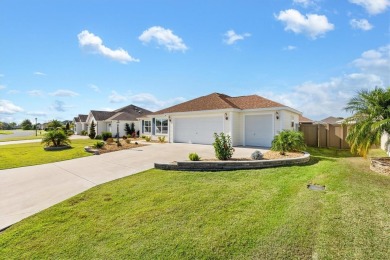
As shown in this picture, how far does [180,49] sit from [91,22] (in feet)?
19.0

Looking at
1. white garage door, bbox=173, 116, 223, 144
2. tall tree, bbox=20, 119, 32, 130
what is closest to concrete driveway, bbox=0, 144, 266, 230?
white garage door, bbox=173, 116, 223, 144

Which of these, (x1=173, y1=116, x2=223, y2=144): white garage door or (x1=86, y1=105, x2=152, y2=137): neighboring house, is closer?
(x1=173, y1=116, x2=223, y2=144): white garage door

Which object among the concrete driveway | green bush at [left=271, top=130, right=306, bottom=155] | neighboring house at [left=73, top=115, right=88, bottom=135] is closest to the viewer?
the concrete driveway

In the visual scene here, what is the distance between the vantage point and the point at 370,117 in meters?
8.52

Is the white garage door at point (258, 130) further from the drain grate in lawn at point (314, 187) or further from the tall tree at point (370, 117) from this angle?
the drain grate in lawn at point (314, 187)

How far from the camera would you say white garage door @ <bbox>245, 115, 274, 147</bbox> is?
1587 cm

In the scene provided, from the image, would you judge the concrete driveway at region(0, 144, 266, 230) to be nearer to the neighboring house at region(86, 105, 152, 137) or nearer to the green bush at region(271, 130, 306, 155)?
the green bush at region(271, 130, 306, 155)

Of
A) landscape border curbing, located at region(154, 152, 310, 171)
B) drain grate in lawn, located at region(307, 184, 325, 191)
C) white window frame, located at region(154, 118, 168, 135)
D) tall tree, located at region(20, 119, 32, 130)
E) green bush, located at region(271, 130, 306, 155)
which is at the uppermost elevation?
tall tree, located at region(20, 119, 32, 130)

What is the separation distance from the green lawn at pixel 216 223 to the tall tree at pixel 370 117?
6.36 feet

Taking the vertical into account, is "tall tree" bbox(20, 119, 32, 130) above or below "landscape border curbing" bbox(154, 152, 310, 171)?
above

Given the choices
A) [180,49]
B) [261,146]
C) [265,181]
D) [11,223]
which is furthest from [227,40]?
[11,223]

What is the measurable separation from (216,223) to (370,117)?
26.3 feet

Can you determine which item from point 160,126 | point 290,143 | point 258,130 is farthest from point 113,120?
point 290,143

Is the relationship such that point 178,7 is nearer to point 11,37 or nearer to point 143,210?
point 11,37
